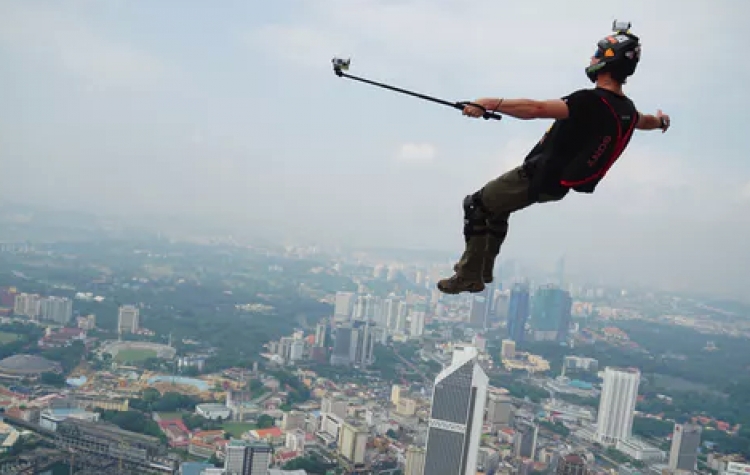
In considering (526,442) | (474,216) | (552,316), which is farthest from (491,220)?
(552,316)

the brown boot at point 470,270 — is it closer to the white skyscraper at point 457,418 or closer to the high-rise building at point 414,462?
the white skyscraper at point 457,418

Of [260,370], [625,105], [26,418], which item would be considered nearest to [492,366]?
[260,370]

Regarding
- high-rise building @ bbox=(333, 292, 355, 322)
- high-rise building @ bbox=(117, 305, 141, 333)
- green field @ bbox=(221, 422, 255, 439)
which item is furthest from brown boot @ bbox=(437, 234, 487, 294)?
high-rise building @ bbox=(333, 292, 355, 322)

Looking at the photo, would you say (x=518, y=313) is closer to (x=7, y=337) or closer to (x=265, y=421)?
(x=265, y=421)

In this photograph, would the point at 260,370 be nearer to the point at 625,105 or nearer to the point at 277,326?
the point at 277,326

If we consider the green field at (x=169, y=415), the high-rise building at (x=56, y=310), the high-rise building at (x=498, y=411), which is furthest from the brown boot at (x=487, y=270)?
the high-rise building at (x=56, y=310)

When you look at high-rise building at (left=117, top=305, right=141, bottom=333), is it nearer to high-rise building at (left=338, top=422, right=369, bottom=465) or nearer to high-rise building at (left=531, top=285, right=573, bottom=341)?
high-rise building at (left=338, top=422, right=369, bottom=465)
